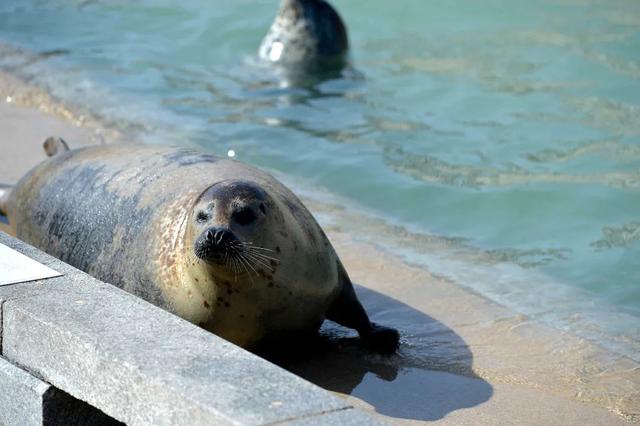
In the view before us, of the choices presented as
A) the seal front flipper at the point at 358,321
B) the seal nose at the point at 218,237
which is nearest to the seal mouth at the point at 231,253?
the seal nose at the point at 218,237

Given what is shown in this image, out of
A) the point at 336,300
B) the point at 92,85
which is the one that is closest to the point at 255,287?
the point at 336,300

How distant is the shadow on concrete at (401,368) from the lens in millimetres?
4188

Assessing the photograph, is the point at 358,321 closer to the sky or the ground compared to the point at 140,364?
closer to the ground

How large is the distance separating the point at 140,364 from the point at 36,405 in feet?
1.60

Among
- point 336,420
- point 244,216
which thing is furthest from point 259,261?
point 336,420

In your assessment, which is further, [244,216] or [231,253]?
[244,216]

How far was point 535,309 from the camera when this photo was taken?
557 centimetres

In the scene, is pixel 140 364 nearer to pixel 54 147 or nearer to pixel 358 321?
pixel 358 321

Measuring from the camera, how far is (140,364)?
3.01 meters

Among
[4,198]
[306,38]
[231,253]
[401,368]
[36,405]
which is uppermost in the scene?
[231,253]

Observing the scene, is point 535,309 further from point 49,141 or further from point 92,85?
point 92,85

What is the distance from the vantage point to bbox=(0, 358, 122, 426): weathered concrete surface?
3320 mm

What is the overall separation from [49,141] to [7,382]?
3.20 metres

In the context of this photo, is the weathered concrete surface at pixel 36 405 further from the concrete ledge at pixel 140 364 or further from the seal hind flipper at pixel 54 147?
the seal hind flipper at pixel 54 147
